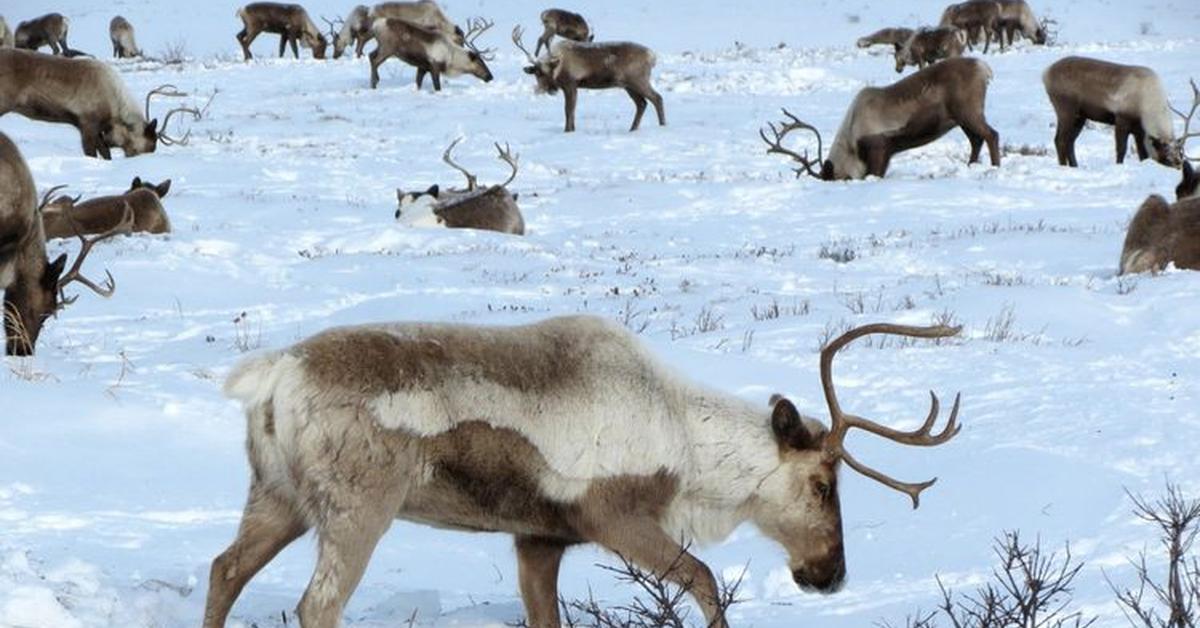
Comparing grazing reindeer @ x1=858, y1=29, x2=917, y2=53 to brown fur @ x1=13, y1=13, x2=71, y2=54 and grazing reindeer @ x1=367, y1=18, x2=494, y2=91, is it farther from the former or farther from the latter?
brown fur @ x1=13, y1=13, x2=71, y2=54

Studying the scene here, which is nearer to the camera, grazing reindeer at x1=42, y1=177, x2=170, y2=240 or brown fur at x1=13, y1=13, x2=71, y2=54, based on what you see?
grazing reindeer at x1=42, y1=177, x2=170, y2=240

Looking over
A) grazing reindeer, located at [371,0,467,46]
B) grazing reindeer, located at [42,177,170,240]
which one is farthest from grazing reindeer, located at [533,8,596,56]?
grazing reindeer, located at [42,177,170,240]

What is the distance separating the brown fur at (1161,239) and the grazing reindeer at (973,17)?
2807 cm

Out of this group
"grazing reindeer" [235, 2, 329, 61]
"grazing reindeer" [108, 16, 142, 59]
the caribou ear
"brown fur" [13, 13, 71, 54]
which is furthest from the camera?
"grazing reindeer" [108, 16, 142, 59]

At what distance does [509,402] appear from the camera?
5.13 m

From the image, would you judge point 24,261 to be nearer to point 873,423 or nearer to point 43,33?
point 873,423

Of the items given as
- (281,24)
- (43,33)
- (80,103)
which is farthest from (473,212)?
(43,33)

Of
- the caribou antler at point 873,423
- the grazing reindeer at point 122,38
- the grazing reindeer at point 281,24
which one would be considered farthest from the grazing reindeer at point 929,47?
the caribou antler at point 873,423

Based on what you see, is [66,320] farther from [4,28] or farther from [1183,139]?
[4,28]

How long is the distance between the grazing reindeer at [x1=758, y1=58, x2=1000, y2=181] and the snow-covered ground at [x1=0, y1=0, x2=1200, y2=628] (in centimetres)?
44

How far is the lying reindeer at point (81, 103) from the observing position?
22.2 m

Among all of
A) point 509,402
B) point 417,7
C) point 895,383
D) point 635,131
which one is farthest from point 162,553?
point 417,7

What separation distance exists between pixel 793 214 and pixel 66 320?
810 cm

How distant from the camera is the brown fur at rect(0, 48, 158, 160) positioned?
874 inches
